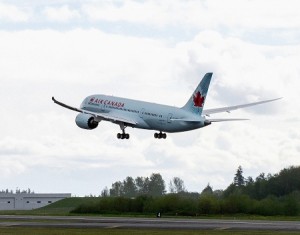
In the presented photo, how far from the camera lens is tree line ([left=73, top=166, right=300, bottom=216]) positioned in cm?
13612

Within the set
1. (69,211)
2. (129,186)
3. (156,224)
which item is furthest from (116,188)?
(156,224)

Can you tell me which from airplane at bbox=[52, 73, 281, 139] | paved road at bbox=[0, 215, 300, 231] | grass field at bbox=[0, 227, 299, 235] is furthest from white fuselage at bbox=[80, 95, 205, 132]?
grass field at bbox=[0, 227, 299, 235]

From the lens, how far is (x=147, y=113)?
13138cm

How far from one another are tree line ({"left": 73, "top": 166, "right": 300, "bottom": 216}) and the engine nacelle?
14201 mm

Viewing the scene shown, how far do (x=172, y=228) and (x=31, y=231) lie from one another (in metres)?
14.6

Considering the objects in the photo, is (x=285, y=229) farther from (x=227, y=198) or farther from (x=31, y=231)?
(x=227, y=198)

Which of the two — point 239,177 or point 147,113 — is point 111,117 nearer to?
point 147,113

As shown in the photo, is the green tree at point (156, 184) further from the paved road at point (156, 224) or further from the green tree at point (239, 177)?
the paved road at point (156, 224)

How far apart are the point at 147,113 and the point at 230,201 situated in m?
18.2

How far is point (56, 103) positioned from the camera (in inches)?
5157

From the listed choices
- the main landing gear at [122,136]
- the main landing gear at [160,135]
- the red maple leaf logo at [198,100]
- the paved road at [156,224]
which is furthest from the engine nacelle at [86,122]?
the paved road at [156,224]

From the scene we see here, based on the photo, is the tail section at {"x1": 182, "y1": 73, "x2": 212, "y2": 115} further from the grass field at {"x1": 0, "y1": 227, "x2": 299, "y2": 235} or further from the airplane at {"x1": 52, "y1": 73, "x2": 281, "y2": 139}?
the grass field at {"x1": 0, "y1": 227, "x2": 299, "y2": 235}

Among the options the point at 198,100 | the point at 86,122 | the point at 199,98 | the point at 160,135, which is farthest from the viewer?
the point at 86,122

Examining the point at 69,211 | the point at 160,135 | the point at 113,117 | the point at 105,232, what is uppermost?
the point at 113,117
